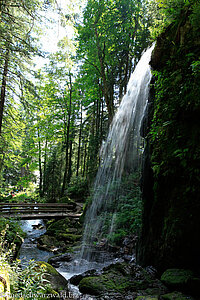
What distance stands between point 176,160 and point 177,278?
6.51 ft

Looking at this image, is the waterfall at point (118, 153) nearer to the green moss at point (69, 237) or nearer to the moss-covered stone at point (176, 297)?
the green moss at point (69, 237)

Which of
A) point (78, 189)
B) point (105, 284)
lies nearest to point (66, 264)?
point (105, 284)

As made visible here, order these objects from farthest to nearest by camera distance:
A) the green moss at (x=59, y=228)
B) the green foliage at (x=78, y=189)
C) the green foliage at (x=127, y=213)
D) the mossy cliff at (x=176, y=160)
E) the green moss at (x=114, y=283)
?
the green foliage at (x=78, y=189) → the green moss at (x=59, y=228) → the green foliage at (x=127, y=213) → the green moss at (x=114, y=283) → the mossy cliff at (x=176, y=160)

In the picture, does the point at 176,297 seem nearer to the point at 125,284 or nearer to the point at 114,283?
the point at 125,284

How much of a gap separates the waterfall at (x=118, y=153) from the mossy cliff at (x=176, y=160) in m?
3.30

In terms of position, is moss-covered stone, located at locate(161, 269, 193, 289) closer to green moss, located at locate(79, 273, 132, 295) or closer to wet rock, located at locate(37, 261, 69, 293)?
green moss, located at locate(79, 273, 132, 295)

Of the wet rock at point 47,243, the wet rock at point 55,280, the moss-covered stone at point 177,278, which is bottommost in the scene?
the wet rock at point 47,243

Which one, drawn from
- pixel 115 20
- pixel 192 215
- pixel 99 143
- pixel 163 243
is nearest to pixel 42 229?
pixel 99 143

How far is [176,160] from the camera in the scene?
138 inches

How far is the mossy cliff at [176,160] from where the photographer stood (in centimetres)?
308

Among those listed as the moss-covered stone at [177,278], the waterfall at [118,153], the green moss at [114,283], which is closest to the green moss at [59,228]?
the waterfall at [118,153]

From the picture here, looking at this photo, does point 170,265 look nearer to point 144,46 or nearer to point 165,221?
point 165,221

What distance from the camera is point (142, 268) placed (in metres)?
4.15

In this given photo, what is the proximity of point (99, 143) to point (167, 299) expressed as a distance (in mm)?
12838
